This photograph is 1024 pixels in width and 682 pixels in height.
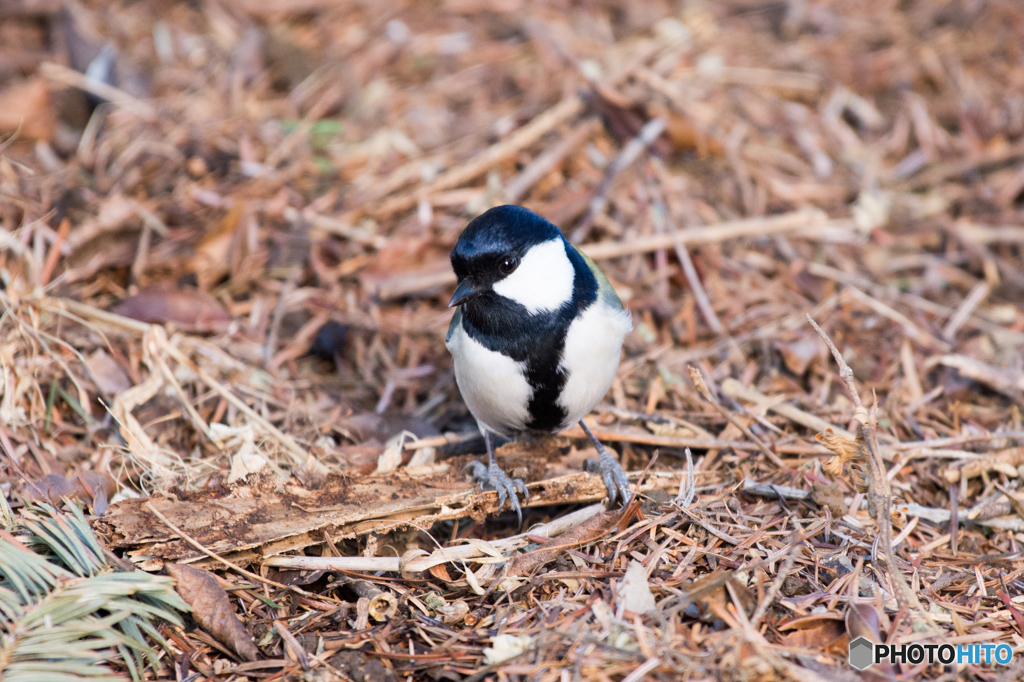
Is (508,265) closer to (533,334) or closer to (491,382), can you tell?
(533,334)

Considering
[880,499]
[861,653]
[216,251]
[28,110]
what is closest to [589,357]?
[880,499]

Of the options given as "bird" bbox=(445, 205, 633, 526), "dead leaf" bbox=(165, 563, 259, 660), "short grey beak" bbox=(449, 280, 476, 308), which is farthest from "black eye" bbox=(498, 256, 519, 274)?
"dead leaf" bbox=(165, 563, 259, 660)

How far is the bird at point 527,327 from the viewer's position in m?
3.00

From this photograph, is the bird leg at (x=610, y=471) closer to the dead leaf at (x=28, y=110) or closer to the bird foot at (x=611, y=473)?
the bird foot at (x=611, y=473)

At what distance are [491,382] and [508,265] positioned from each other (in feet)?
1.50

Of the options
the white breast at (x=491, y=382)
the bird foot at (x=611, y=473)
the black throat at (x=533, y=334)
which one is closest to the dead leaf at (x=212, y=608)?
the white breast at (x=491, y=382)

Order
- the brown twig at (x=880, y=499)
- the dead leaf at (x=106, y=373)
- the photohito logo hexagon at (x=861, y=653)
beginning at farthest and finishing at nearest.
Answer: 1. the dead leaf at (x=106, y=373)
2. the brown twig at (x=880, y=499)
3. the photohito logo hexagon at (x=861, y=653)

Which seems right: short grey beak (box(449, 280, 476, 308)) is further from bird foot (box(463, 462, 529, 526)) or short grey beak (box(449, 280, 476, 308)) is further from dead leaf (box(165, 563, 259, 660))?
dead leaf (box(165, 563, 259, 660))

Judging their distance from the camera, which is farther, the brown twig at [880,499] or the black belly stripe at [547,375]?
the black belly stripe at [547,375]

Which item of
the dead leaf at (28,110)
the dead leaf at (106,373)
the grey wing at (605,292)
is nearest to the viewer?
the grey wing at (605,292)

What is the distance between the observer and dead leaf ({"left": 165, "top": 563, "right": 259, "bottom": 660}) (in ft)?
8.21

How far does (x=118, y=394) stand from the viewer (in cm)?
345

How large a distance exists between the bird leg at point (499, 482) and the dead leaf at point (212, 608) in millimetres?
1006

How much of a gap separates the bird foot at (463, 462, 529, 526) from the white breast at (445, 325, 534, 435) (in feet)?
0.71
